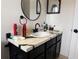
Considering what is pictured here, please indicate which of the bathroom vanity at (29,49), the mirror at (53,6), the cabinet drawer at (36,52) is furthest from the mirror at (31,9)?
the cabinet drawer at (36,52)

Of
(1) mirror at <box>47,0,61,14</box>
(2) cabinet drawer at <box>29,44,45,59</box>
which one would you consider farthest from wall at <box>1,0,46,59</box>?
(1) mirror at <box>47,0,61,14</box>

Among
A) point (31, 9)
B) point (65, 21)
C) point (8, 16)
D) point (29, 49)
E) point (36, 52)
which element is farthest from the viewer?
point (65, 21)

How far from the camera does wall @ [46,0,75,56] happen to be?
2.10 meters

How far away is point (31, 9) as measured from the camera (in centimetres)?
191

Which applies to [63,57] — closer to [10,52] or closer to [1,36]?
[10,52]

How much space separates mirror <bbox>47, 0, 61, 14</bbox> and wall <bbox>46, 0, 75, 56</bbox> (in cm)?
10

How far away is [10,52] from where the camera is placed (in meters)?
1.58

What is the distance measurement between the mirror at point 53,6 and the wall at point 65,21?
0.10 m

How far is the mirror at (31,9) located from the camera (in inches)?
68.8

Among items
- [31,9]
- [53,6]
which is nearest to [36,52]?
[31,9]

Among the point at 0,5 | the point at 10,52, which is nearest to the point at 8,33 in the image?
the point at 10,52

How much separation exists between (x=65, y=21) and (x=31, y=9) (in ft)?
3.10

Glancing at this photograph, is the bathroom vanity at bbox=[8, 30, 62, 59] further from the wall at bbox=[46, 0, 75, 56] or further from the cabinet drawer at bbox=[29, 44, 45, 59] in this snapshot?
the wall at bbox=[46, 0, 75, 56]

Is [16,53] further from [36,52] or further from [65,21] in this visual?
[65,21]
